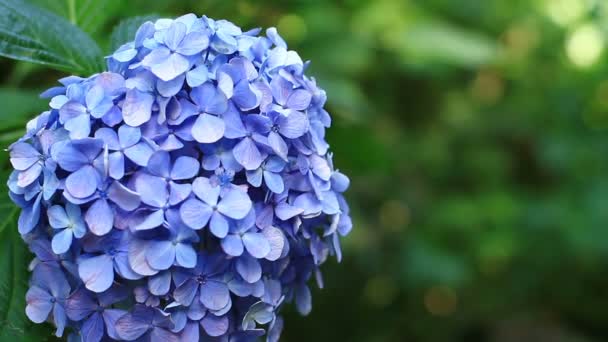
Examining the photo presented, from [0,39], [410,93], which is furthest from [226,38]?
[410,93]

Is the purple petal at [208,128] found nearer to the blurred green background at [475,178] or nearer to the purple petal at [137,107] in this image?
the purple petal at [137,107]

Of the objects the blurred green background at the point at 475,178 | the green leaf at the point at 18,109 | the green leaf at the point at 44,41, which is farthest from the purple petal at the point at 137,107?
the blurred green background at the point at 475,178

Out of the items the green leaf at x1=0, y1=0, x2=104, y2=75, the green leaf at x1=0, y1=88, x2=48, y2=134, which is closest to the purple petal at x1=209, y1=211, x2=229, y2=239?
the green leaf at x1=0, y1=0, x2=104, y2=75

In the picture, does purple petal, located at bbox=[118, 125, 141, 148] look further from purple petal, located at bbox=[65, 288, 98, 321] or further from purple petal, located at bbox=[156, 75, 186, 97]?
purple petal, located at bbox=[65, 288, 98, 321]

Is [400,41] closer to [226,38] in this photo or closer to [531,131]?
[531,131]

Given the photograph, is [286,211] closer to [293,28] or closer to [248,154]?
[248,154]
